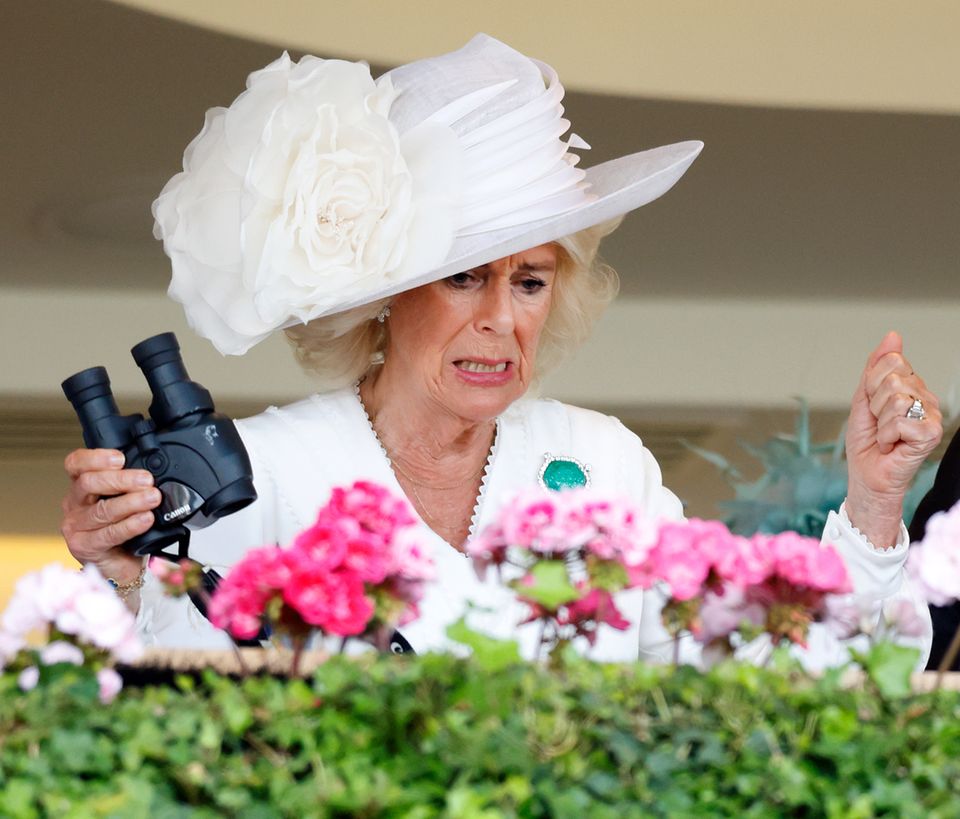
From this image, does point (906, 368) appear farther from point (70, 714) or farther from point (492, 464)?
point (70, 714)

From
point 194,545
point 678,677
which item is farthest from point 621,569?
point 194,545

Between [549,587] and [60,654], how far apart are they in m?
0.28

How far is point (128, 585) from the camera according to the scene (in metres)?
1.47

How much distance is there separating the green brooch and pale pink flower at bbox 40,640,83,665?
3.53 feet

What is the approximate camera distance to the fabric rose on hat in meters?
1.57

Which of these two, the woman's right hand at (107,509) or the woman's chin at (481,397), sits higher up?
the woman's chin at (481,397)

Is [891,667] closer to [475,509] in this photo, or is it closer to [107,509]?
[107,509]

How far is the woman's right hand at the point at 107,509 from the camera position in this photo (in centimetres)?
134

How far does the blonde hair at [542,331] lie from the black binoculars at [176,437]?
1.84 feet

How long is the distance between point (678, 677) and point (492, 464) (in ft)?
3.38

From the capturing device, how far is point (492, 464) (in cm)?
189

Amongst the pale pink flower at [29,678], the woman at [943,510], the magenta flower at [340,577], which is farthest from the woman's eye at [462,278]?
the pale pink flower at [29,678]

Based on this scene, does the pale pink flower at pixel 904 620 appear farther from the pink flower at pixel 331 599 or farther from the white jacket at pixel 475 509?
the white jacket at pixel 475 509

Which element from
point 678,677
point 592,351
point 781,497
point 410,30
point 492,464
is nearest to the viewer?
point 678,677
